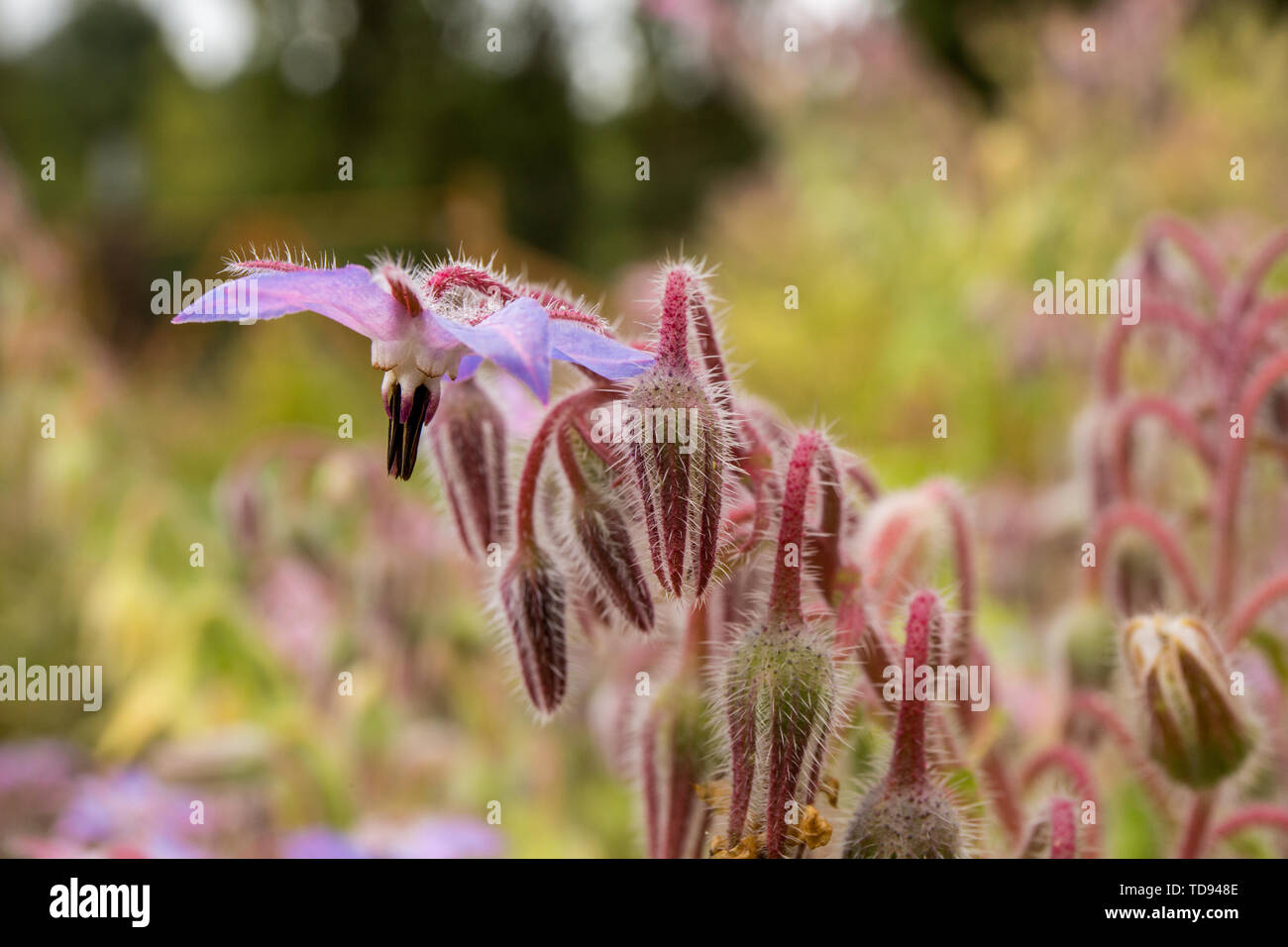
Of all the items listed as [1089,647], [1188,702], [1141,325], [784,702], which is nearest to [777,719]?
[784,702]

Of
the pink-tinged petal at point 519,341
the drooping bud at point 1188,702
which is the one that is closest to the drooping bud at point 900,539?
the drooping bud at point 1188,702

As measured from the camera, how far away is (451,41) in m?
13.6

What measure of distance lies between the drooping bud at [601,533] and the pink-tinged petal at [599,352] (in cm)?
8

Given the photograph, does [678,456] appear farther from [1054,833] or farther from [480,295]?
[1054,833]

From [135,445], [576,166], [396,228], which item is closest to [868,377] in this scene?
[135,445]

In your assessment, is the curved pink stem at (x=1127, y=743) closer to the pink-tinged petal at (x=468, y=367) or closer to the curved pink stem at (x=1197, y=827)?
the curved pink stem at (x=1197, y=827)

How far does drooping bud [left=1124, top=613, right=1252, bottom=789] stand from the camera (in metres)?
0.79

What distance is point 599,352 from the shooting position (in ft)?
2.11

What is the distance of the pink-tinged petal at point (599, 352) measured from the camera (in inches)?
24.9

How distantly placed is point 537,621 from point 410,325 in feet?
0.65

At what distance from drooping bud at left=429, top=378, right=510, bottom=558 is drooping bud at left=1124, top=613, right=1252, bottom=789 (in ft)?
1.53
